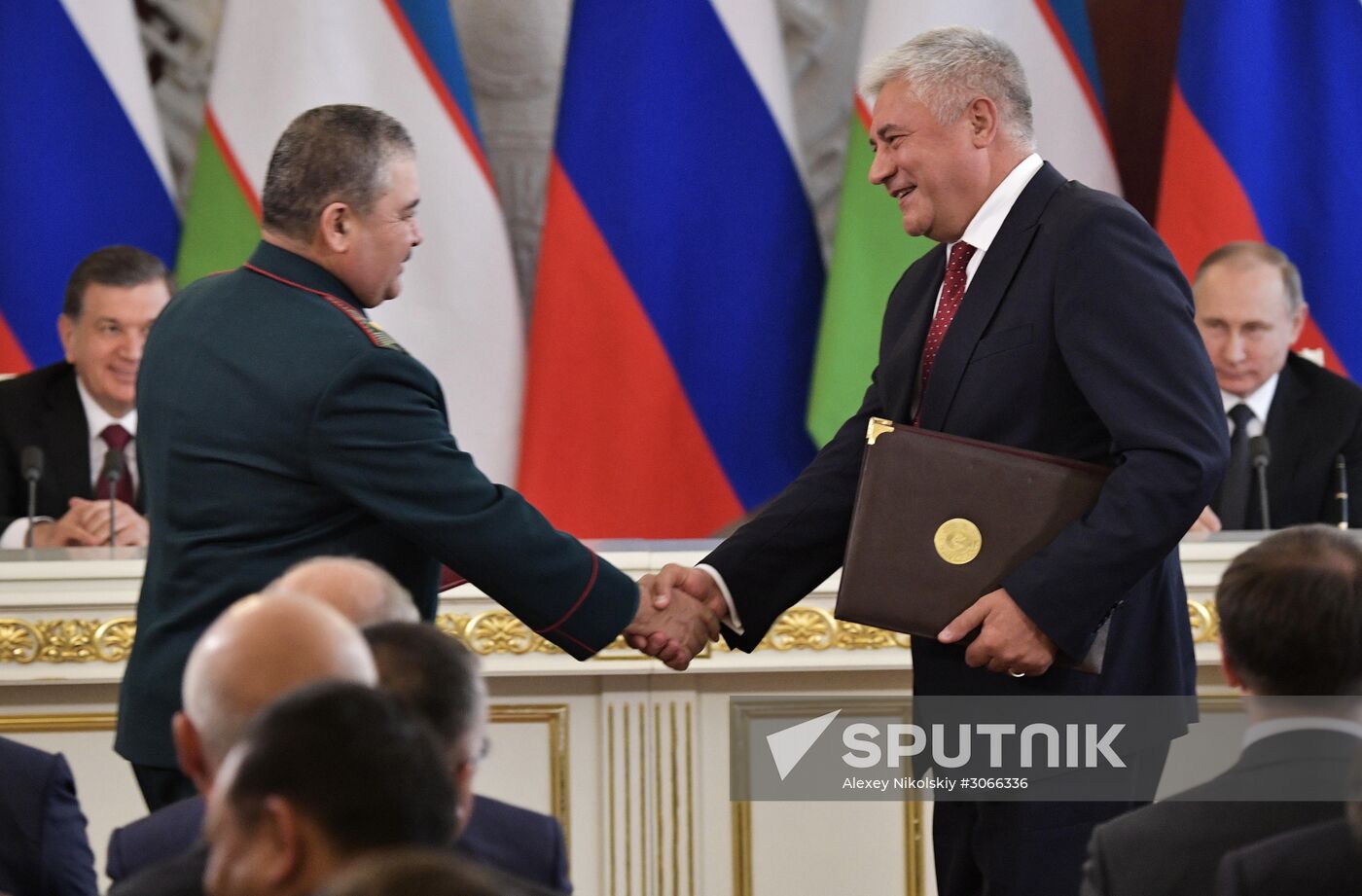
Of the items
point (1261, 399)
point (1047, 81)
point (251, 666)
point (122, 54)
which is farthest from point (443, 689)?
point (122, 54)

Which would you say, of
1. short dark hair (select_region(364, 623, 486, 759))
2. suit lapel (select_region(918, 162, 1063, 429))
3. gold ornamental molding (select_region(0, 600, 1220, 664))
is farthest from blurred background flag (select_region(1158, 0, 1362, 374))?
short dark hair (select_region(364, 623, 486, 759))

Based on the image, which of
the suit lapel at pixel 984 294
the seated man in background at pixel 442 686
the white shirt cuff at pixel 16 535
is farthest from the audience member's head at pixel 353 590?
the white shirt cuff at pixel 16 535

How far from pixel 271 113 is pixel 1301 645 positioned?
407cm

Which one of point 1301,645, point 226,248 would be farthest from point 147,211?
point 1301,645

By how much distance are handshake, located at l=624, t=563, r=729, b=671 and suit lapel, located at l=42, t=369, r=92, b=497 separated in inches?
87.0

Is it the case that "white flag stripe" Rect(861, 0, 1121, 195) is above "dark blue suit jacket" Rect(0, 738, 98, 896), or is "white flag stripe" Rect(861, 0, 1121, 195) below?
above

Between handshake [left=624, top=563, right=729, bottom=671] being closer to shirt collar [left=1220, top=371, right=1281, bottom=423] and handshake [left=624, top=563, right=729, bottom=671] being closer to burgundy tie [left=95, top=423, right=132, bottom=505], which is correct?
burgundy tie [left=95, top=423, right=132, bottom=505]

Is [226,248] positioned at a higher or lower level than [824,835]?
higher

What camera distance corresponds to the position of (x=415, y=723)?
1.34 meters

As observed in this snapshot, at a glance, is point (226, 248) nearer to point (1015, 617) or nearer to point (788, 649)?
point (788, 649)

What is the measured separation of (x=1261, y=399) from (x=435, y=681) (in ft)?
11.9

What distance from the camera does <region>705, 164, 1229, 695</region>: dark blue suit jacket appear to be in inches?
103

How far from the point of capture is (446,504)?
9.34ft

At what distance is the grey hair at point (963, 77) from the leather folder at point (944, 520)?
0.55 metres
